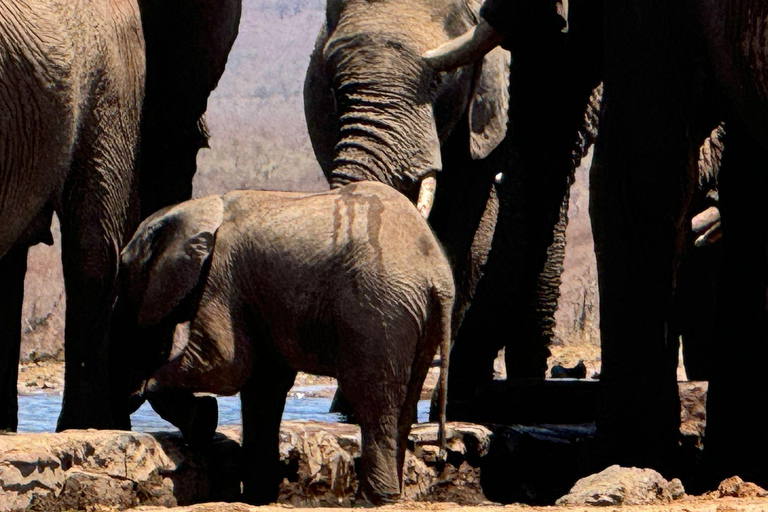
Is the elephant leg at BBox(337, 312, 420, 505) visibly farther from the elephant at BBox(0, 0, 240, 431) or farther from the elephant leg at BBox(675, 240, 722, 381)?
the elephant leg at BBox(675, 240, 722, 381)

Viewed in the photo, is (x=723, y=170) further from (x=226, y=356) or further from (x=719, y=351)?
(x=226, y=356)

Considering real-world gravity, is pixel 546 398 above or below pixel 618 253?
below

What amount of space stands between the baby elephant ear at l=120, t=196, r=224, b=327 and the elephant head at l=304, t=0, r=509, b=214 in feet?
2.45

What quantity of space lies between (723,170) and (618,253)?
1.20ft

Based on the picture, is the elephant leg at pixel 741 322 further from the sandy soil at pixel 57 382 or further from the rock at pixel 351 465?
the sandy soil at pixel 57 382

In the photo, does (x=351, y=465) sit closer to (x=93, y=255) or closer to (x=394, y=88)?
(x=93, y=255)

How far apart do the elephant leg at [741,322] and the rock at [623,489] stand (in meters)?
0.39

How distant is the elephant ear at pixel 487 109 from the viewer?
5.32 m

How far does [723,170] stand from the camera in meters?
4.28

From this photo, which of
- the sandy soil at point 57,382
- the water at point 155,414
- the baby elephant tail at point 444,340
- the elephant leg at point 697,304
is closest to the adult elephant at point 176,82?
A: the water at point 155,414

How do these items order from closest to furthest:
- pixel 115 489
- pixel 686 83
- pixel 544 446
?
1. pixel 115 489
2. pixel 686 83
3. pixel 544 446

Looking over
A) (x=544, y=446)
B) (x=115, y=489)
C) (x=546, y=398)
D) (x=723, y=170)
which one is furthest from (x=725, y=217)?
(x=115, y=489)

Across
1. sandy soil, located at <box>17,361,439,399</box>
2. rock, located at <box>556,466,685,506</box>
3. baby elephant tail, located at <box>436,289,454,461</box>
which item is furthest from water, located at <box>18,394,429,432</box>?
rock, located at <box>556,466,685,506</box>

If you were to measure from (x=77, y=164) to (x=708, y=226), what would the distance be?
286 cm
